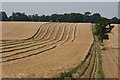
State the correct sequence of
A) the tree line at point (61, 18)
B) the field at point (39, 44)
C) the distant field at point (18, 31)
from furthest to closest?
the tree line at point (61, 18), the distant field at point (18, 31), the field at point (39, 44)

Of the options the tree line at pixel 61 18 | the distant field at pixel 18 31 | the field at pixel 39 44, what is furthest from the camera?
the tree line at pixel 61 18

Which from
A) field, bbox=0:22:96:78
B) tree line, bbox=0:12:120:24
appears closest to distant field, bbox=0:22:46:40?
field, bbox=0:22:96:78

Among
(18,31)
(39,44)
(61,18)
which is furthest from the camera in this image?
(61,18)

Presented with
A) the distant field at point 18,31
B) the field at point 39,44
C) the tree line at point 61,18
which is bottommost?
the field at point 39,44

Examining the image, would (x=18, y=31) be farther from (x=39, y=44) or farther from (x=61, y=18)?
(x=61, y=18)

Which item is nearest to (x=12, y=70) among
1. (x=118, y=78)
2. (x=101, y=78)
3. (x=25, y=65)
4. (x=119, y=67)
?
(x=25, y=65)

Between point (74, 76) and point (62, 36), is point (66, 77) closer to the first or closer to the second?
point (74, 76)

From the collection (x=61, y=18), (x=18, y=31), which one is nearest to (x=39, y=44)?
(x=18, y=31)

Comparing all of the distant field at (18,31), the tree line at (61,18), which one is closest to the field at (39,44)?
the distant field at (18,31)

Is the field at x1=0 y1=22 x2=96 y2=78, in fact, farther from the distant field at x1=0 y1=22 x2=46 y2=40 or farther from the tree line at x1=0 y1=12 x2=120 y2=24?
the tree line at x1=0 y1=12 x2=120 y2=24

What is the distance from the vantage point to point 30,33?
219 ft

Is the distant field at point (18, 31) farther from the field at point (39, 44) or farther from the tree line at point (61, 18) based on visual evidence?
the tree line at point (61, 18)

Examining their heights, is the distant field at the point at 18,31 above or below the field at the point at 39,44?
above

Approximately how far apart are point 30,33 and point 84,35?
54.8 ft
